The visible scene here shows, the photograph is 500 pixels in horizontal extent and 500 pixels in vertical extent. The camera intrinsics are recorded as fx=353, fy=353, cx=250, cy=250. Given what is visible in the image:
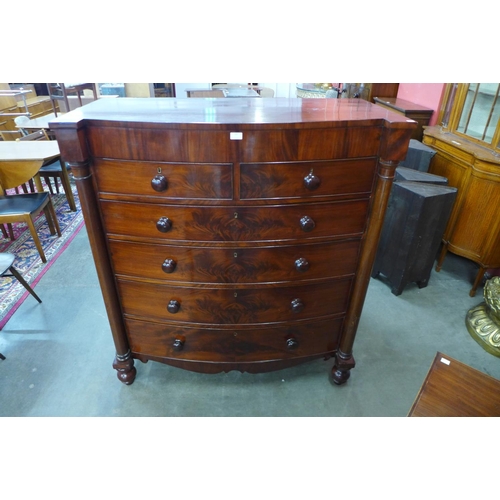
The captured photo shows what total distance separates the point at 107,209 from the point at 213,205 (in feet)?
1.40

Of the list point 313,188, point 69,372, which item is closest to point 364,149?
point 313,188

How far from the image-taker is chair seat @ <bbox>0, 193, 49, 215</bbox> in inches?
106

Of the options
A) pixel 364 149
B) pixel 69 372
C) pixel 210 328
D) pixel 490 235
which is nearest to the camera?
pixel 364 149

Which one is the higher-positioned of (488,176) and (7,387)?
(488,176)

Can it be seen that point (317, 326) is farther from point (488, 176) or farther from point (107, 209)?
point (488, 176)

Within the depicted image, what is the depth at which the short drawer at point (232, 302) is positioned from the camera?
1551 millimetres

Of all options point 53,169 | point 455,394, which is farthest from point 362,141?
point 53,169

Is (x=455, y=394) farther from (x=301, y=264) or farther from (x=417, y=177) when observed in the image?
(x=417, y=177)

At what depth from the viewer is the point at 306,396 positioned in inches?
73.4

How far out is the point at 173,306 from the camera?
5.10ft

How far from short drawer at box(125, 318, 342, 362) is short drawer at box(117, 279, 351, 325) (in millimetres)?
67

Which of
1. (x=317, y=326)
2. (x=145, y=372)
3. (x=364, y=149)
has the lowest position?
(x=145, y=372)

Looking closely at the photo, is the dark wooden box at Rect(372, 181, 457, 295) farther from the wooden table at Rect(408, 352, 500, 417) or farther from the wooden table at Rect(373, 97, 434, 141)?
the wooden table at Rect(408, 352, 500, 417)
